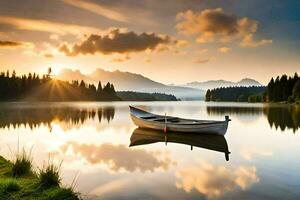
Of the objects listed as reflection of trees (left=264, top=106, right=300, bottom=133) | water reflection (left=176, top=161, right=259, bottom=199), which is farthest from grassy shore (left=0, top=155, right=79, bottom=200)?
reflection of trees (left=264, top=106, right=300, bottom=133)

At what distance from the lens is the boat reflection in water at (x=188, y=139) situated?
84.0 feet

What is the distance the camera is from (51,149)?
2352 cm

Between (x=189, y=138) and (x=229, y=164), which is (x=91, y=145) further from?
(x=229, y=164)

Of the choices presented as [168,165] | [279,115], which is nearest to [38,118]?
[168,165]

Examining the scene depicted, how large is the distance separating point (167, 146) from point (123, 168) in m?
8.97

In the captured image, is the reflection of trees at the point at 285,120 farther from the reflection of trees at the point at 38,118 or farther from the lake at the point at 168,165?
the reflection of trees at the point at 38,118

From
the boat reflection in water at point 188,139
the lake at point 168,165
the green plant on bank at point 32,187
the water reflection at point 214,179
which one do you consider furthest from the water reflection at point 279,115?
the green plant on bank at point 32,187

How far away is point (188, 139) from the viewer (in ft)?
97.3

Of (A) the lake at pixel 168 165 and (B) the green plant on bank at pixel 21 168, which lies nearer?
(B) the green plant on bank at pixel 21 168

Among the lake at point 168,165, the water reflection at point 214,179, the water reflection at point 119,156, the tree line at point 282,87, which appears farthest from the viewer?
the tree line at point 282,87

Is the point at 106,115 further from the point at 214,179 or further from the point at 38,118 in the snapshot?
the point at 214,179

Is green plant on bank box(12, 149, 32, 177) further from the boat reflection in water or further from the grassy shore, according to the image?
the boat reflection in water

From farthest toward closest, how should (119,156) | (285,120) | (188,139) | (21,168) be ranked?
(285,120) → (188,139) → (119,156) → (21,168)

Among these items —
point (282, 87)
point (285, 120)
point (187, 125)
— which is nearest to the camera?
point (187, 125)
